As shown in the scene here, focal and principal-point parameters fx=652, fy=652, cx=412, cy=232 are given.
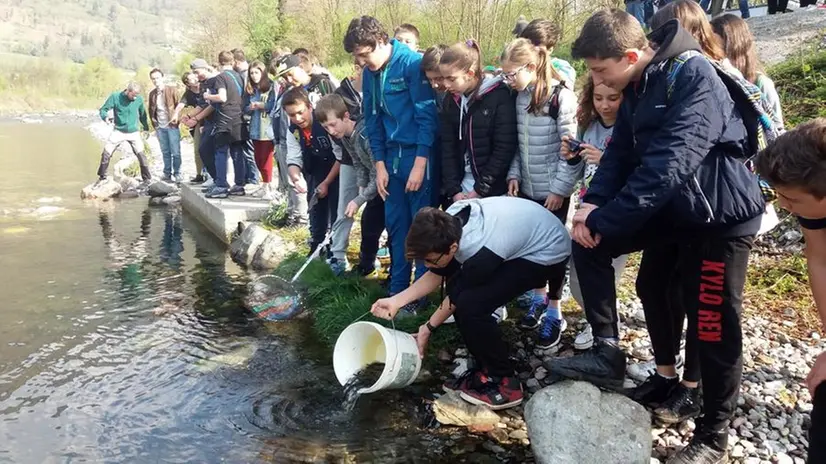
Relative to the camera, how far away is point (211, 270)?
622 centimetres

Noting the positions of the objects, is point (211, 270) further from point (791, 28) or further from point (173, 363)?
point (791, 28)

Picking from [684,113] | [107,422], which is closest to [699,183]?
[684,113]

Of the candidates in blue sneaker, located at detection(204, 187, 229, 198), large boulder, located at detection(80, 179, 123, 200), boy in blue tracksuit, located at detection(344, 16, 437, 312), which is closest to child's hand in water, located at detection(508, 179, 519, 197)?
boy in blue tracksuit, located at detection(344, 16, 437, 312)

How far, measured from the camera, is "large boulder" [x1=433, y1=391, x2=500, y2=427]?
123 inches

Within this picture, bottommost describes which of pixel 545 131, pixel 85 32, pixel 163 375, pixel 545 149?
pixel 163 375

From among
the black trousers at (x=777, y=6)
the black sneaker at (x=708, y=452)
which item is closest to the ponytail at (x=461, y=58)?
the black sneaker at (x=708, y=452)

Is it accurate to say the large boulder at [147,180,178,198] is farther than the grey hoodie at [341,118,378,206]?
Yes

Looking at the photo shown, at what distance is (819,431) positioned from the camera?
71.2 inches

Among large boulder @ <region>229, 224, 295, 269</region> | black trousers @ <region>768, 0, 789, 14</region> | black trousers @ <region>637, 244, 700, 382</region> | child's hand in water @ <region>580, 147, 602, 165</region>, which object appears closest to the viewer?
black trousers @ <region>637, 244, 700, 382</region>

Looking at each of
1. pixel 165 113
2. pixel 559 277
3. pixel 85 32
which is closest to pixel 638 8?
pixel 559 277

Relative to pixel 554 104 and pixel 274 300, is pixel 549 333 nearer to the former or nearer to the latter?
pixel 554 104

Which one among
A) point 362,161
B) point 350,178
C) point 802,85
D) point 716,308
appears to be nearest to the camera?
point 716,308

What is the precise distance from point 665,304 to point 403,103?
6.54 ft

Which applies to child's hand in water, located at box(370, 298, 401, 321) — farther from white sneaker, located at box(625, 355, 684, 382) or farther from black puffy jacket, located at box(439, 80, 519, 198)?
white sneaker, located at box(625, 355, 684, 382)
